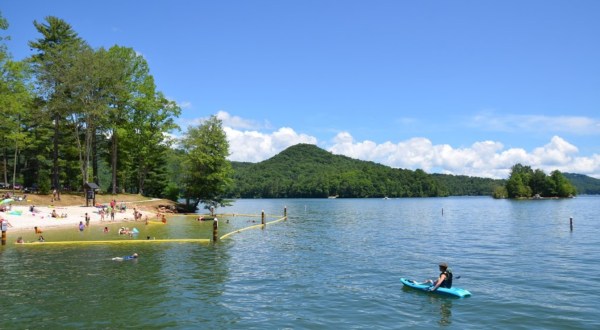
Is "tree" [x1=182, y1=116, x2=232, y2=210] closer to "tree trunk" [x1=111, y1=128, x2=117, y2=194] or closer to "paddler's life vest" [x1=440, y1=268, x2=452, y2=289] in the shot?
"tree trunk" [x1=111, y1=128, x2=117, y2=194]

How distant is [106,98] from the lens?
64938 mm

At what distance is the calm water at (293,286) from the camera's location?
728 inches

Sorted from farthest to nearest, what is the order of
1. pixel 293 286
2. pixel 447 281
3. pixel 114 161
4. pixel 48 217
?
1. pixel 114 161
2. pixel 48 217
3. pixel 293 286
4. pixel 447 281

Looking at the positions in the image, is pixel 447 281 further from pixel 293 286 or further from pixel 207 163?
pixel 207 163

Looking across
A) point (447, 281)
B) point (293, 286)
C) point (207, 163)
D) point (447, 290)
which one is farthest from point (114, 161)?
point (447, 290)

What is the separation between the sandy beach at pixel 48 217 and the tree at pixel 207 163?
14223mm

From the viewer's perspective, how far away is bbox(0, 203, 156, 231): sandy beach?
47531 mm

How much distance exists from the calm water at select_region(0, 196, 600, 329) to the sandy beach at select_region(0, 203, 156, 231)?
24.8ft

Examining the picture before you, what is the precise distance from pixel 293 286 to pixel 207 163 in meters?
53.3

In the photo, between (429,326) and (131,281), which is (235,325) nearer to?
(429,326)

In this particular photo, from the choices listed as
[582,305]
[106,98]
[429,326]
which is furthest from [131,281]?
[106,98]

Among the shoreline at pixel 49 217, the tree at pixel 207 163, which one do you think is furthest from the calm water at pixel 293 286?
the tree at pixel 207 163

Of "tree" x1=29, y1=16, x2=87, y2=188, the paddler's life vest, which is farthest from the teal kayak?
"tree" x1=29, y1=16, x2=87, y2=188

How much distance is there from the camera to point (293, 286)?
2441 cm
